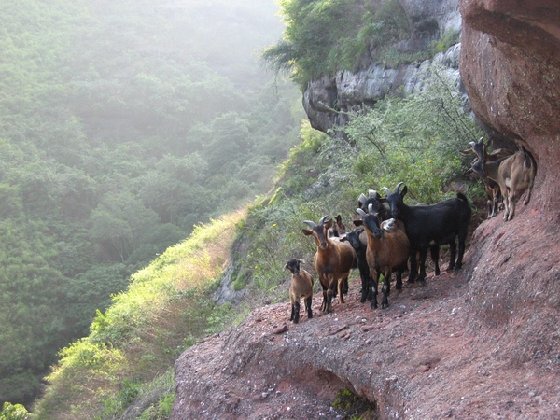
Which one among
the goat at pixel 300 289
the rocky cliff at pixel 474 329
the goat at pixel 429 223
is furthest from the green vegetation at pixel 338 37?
the rocky cliff at pixel 474 329

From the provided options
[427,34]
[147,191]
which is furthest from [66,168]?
[427,34]

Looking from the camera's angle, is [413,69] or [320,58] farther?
[320,58]

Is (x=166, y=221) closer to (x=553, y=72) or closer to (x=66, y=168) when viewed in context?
(x=66, y=168)

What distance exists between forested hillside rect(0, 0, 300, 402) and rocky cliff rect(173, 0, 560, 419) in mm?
30211

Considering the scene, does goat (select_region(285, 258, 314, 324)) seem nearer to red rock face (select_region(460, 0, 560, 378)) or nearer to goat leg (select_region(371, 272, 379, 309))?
goat leg (select_region(371, 272, 379, 309))

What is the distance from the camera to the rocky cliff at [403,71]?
17875mm

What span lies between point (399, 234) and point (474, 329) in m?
2.27

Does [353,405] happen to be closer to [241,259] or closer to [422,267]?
[422,267]

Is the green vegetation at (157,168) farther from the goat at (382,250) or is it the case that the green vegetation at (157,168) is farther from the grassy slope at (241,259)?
the goat at (382,250)

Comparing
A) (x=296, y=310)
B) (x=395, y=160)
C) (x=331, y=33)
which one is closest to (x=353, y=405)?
(x=296, y=310)

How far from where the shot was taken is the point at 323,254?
9578mm

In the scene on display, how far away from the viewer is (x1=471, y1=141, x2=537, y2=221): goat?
8.44m

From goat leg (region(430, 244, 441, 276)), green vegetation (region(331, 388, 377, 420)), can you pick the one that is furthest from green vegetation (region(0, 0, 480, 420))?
green vegetation (region(331, 388, 377, 420))

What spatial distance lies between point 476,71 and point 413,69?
10.9m
